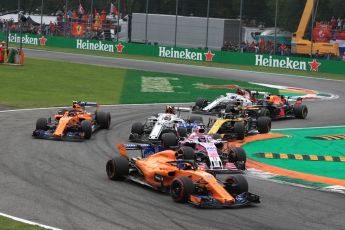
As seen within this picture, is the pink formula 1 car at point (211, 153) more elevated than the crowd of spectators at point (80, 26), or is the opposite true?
the crowd of spectators at point (80, 26)

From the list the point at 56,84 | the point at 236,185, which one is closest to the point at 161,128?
the point at 236,185

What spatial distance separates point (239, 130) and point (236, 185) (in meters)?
9.10

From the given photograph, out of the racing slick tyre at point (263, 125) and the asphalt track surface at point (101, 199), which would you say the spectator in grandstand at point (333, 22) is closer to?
the racing slick tyre at point (263, 125)

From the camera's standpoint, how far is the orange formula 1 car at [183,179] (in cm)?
1486

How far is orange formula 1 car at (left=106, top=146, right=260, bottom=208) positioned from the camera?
1486 centimetres

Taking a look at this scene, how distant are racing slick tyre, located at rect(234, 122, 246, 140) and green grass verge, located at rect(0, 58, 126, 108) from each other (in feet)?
35.6

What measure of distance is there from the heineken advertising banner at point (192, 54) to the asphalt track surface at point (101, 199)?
109 ft

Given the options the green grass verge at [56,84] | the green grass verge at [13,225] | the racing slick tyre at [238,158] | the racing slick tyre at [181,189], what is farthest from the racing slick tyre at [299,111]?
the green grass verge at [13,225]

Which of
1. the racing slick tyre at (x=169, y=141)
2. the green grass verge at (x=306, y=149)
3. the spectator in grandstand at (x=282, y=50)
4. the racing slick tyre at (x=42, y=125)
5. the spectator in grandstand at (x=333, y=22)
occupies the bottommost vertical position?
the green grass verge at (x=306, y=149)

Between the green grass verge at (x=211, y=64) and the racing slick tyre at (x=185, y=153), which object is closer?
the racing slick tyre at (x=185, y=153)

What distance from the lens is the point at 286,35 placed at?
218ft

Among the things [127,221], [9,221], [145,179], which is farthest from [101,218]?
[145,179]

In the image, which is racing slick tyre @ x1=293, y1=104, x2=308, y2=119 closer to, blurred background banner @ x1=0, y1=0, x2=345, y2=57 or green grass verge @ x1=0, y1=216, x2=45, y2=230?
green grass verge @ x1=0, y1=216, x2=45, y2=230

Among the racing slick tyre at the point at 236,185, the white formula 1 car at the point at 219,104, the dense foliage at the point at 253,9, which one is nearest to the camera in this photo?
the racing slick tyre at the point at 236,185
